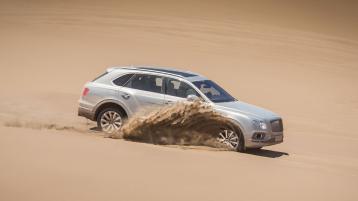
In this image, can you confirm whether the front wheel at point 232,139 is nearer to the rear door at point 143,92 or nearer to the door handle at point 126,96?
the rear door at point 143,92

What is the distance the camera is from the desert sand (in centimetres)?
931

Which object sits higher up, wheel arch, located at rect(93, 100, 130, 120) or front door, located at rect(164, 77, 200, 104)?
front door, located at rect(164, 77, 200, 104)

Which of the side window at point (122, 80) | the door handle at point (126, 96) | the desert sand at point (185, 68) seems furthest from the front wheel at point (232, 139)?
the side window at point (122, 80)

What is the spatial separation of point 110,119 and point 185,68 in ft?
33.2

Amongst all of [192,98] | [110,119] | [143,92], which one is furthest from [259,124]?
[110,119]

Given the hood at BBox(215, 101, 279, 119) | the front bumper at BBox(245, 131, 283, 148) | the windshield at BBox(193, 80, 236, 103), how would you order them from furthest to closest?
1. the windshield at BBox(193, 80, 236, 103)
2. the hood at BBox(215, 101, 279, 119)
3. the front bumper at BBox(245, 131, 283, 148)

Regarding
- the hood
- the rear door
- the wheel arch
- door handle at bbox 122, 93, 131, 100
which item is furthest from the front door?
the wheel arch

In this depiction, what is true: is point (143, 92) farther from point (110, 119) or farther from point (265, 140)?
point (265, 140)

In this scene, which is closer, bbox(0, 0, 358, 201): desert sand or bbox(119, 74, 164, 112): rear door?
bbox(0, 0, 358, 201): desert sand

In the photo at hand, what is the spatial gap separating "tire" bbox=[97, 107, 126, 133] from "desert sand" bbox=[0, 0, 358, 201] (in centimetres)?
43

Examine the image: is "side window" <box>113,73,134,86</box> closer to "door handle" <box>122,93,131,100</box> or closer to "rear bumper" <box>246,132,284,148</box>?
"door handle" <box>122,93,131,100</box>

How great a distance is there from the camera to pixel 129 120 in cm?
1309

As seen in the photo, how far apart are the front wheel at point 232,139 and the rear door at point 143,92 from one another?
123 cm

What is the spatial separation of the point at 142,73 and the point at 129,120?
1063mm
